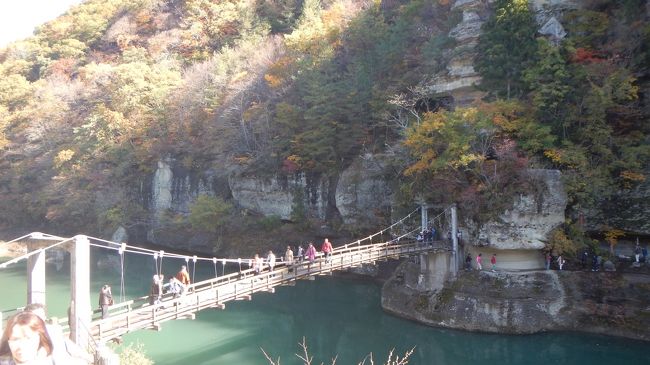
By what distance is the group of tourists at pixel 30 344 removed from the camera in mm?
2430

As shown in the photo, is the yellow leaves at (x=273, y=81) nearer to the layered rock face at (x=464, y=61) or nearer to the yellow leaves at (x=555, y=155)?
the layered rock face at (x=464, y=61)

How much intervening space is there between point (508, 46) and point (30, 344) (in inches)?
752

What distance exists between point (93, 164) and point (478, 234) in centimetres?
2682

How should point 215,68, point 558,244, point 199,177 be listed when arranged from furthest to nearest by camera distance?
point 215,68
point 199,177
point 558,244

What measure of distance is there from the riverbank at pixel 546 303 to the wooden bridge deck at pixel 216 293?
202 centimetres

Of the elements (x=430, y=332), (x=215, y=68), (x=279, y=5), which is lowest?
(x=430, y=332)

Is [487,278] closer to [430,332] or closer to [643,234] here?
[430,332]

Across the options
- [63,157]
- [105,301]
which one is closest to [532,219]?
[105,301]

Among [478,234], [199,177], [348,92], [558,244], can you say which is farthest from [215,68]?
[558,244]

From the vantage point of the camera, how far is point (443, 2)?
2353 centimetres

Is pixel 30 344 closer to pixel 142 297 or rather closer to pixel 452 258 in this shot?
pixel 142 297

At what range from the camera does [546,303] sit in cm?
1553

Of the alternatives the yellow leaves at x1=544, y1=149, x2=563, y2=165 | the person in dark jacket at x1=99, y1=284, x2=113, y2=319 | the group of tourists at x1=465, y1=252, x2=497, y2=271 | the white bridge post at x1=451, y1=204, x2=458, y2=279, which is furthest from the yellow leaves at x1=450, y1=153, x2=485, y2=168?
the person in dark jacket at x1=99, y1=284, x2=113, y2=319

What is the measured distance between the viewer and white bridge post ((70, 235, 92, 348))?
8.46m
